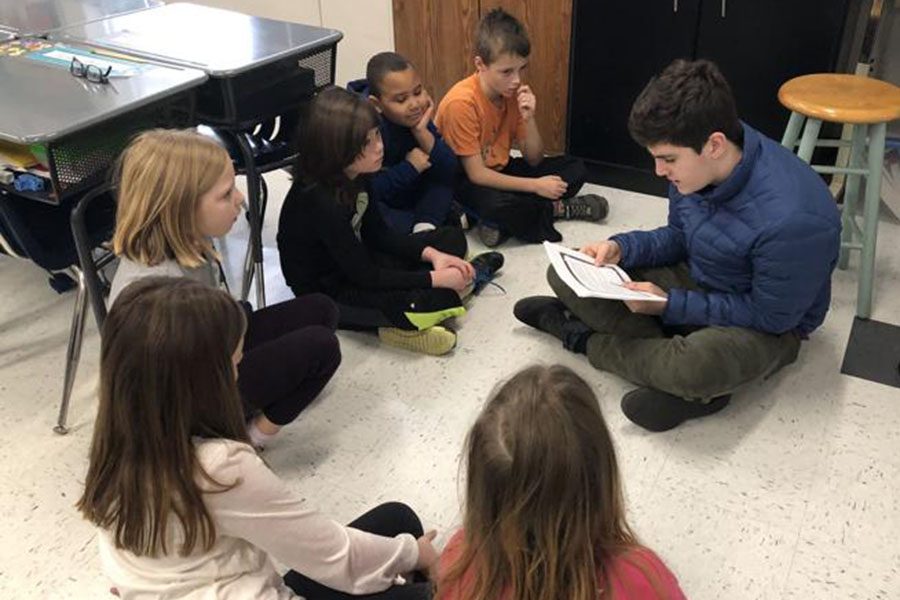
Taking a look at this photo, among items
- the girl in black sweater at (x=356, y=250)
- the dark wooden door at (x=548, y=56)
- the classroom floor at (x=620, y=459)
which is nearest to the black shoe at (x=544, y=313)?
the classroom floor at (x=620, y=459)

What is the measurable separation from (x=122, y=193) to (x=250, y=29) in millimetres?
906

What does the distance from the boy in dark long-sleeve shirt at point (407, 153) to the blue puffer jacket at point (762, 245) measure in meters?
0.86

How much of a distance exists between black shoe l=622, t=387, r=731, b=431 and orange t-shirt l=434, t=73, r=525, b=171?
3.38ft

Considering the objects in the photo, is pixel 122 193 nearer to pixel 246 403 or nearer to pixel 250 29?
pixel 246 403

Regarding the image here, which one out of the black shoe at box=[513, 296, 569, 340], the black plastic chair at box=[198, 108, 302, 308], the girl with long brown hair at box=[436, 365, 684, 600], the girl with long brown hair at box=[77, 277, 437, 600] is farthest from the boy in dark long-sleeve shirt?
the girl with long brown hair at box=[436, 365, 684, 600]

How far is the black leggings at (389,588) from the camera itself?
118 cm

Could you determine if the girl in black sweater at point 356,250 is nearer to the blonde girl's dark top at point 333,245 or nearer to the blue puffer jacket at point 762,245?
the blonde girl's dark top at point 333,245

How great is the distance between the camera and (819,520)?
1568 millimetres

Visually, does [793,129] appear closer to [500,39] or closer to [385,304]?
[500,39]

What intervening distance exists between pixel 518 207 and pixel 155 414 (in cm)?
168

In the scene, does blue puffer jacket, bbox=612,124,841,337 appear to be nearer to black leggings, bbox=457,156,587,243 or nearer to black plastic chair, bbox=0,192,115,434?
black leggings, bbox=457,156,587,243

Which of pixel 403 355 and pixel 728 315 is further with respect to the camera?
pixel 403 355

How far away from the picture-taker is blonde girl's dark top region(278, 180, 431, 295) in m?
1.93

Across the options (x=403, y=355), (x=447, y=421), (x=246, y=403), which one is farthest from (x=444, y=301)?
(x=246, y=403)
